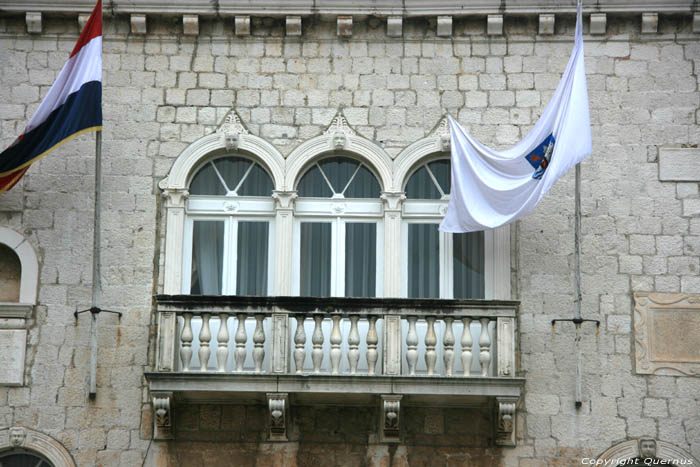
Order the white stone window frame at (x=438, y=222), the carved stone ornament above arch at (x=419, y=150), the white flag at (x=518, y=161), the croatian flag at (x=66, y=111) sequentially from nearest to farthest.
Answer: the white flag at (x=518, y=161), the croatian flag at (x=66, y=111), the white stone window frame at (x=438, y=222), the carved stone ornament above arch at (x=419, y=150)

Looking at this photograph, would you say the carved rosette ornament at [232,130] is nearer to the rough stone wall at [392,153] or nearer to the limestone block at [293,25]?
the rough stone wall at [392,153]

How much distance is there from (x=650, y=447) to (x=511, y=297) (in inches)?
93.9

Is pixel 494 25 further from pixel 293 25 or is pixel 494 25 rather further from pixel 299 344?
pixel 299 344

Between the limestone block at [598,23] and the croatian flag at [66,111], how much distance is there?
6.18 meters

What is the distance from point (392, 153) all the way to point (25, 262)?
471cm

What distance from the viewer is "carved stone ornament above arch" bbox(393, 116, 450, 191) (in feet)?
53.8

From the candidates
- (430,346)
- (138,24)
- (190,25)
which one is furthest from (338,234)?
(138,24)

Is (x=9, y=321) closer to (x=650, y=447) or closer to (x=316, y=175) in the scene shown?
(x=316, y=175)

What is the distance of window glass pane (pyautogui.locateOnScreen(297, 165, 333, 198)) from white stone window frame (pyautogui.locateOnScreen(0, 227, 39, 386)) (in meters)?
3.39

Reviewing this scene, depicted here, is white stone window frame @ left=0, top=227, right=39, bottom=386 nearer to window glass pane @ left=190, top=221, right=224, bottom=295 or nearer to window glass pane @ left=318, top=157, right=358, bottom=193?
window glass pane @ left=190, top=221, right=224, bottom=295

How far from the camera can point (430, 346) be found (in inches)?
602

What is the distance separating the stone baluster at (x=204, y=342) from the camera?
50.0 feet

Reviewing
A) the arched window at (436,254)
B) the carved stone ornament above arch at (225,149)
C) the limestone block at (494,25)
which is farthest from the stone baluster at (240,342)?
the limestone block at (494,25)

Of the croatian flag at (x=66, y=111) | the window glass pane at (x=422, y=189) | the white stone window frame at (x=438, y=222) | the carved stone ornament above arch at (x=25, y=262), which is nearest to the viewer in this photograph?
the croatian flag at (x=66, y=111)
